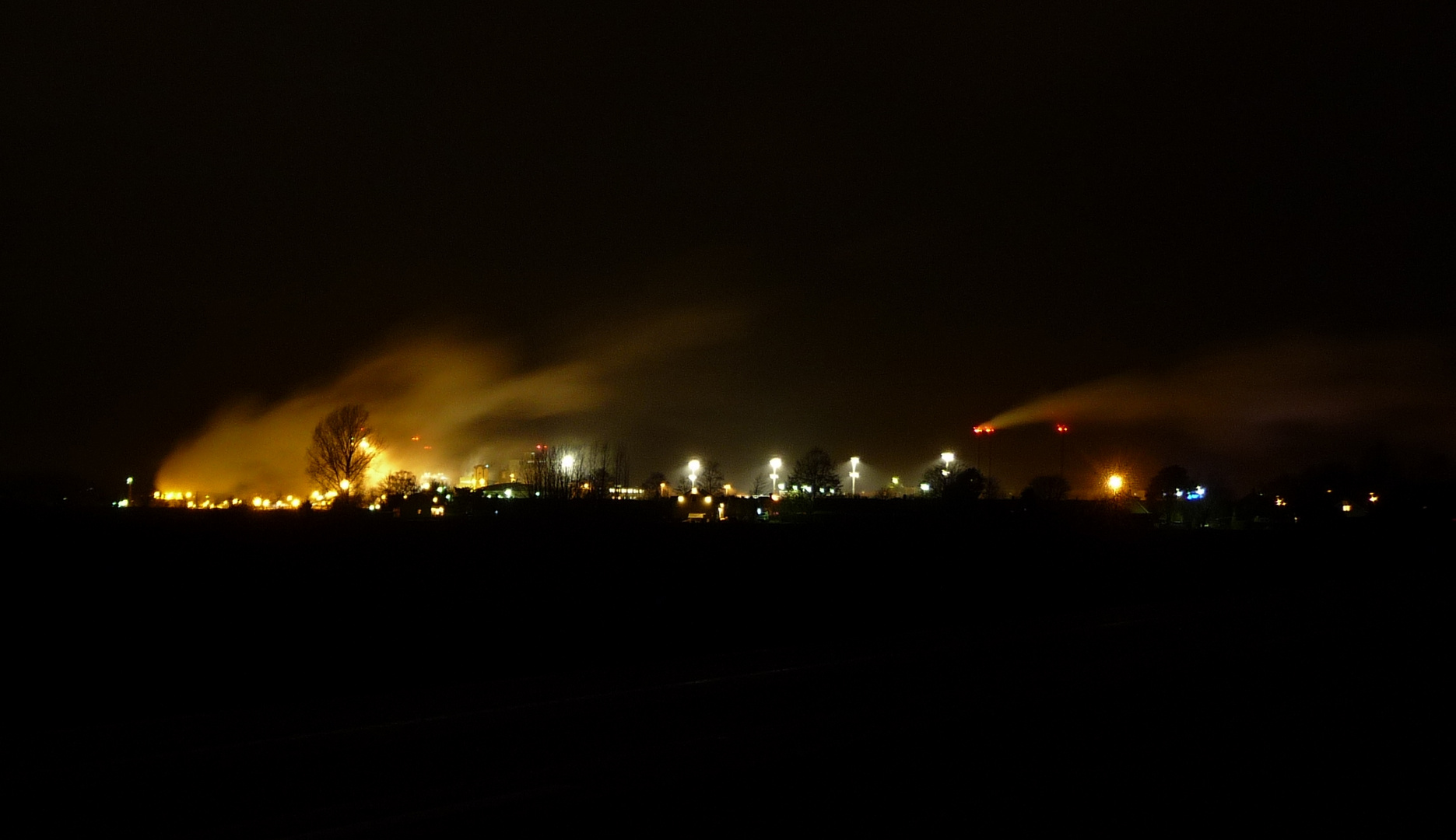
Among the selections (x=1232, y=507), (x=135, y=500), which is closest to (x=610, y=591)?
(x=135, y=500)

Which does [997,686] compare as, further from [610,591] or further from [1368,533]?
[1368,533]

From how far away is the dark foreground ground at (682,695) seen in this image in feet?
24.9

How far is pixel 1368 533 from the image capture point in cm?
5219

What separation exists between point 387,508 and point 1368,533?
57.6m

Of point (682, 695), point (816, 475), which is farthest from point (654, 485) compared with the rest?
point (682, 695)

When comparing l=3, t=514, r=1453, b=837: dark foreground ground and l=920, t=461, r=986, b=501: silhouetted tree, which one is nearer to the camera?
l=3, t=514, r=1453, b=837: dark foreground ground

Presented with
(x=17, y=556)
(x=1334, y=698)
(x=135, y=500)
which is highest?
(x=135, y=500)

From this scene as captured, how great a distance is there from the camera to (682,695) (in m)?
11.9

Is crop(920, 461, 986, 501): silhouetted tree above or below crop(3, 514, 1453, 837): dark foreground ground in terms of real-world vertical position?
above

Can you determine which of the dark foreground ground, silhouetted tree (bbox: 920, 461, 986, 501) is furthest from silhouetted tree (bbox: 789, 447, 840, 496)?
the dark foreground ground

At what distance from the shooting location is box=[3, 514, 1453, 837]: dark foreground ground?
7582 millimetres

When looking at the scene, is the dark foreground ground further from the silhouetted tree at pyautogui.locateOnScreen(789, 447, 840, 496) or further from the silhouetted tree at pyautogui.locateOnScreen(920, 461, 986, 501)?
the silhouetted tree at pyautogui.locateOnScreen(789, 447, 840, 496)

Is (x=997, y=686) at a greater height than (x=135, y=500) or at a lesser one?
lesser

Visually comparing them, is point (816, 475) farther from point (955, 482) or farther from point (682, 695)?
point (682, 695)
